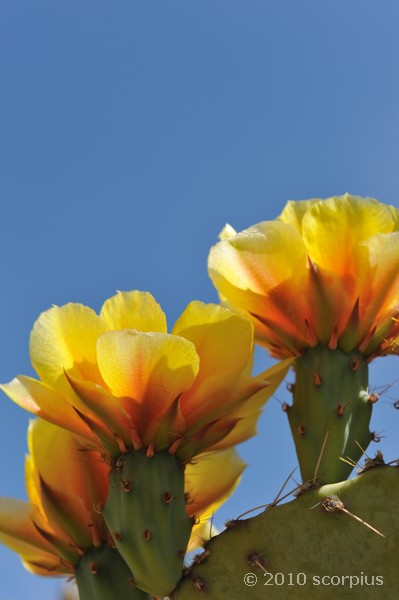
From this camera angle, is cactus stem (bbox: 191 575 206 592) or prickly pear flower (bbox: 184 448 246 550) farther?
prickly pear flower (bbox: 184 448 246 550)

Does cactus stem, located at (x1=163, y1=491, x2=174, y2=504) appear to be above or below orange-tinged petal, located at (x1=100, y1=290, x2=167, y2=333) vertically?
below

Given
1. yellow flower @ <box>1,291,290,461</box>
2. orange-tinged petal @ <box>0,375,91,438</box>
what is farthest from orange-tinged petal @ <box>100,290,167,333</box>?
orange-tinged petal @ <box>0,375,91,438</box>

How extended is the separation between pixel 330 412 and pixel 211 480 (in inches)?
9.2

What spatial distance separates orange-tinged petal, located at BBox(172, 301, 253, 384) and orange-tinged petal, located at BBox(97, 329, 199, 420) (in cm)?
4

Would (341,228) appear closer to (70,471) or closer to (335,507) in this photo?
(335,507)

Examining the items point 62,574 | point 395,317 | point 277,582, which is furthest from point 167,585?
point 395,317

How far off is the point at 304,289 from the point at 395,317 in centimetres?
14

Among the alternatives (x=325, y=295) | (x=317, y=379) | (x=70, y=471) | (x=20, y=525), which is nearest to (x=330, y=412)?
(x=317, y=379)

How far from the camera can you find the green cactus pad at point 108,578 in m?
1.08

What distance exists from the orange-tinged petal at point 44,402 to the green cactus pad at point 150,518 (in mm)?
76

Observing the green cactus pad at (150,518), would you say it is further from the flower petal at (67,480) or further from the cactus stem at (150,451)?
the flower petal at (67,480)

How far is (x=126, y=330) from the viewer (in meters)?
0.94

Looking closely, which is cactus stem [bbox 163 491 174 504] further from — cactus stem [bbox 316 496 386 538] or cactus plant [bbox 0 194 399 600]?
cactus stem [bbox 316 496 386 538]

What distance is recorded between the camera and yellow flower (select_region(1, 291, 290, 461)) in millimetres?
973
